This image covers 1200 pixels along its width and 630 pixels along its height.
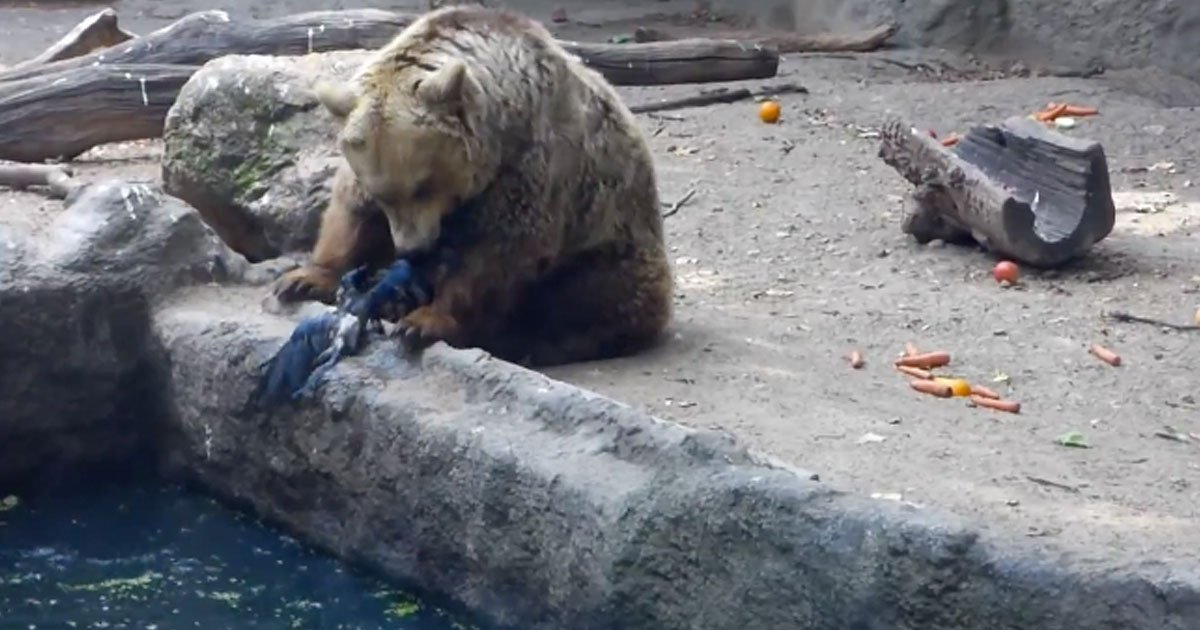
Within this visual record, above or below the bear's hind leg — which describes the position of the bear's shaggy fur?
above

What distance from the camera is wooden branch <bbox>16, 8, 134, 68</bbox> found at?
920 cm

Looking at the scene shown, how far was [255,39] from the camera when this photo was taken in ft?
29.0

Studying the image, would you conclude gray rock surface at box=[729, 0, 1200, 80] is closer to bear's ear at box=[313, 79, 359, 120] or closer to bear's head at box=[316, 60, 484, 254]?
bear's head at box=[316, 60, 484, 254]

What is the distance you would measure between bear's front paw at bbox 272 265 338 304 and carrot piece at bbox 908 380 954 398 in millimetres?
1847

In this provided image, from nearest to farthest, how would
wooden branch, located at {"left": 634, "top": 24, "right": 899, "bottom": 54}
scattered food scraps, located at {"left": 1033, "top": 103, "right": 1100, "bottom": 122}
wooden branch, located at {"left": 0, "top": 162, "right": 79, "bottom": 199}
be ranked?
wooden branch, located at {"left": 0, "top": 162, "right": 79, "bottom": 199}, scattered food scraps, located at {"left": 1033, "top": 103, "right": 1100, "bottom": 122}, wooden branch, located at {"left": 634, "top": 24, "right": 899, "bottom": 54}

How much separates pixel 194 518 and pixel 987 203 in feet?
11.4

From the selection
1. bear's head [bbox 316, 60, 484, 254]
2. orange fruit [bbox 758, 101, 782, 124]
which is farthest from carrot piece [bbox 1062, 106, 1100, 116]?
bear's head [bbox 316, 60, 484, 254]

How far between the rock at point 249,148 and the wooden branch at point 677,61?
2.61 meters

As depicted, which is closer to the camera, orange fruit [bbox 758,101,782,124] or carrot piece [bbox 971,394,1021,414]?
carrot piece [bbox 971,394,1021,414]

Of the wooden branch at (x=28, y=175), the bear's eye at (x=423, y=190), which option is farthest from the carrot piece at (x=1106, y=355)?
the wooden branch at (x=28, y=175)

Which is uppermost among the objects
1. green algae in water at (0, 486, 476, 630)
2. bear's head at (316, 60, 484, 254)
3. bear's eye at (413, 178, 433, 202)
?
bear's head at (316, 60, 484, 254)

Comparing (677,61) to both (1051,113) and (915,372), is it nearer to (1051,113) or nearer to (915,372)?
(1051,113)

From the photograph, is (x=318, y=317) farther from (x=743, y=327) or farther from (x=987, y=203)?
(x=987, y=203)

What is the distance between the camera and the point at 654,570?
4.13 meters
